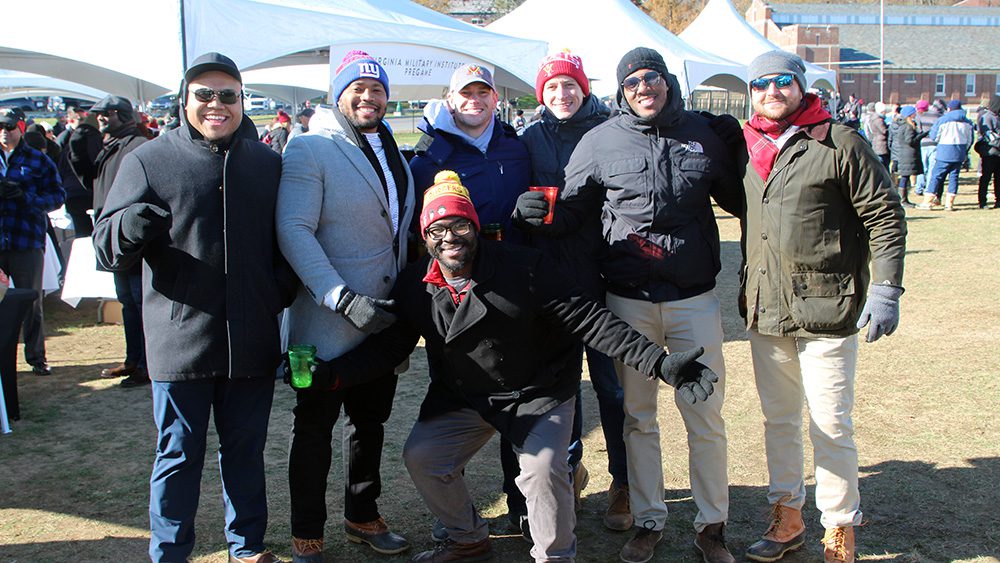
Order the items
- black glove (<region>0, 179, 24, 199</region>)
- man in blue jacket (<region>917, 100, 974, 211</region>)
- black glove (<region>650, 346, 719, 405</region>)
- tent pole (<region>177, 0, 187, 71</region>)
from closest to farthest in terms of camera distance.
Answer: black glove (<region>650, 346, 719, 405</region>), black glove (<region>0, 179, 24, 199</region>), tent pole (<region>177, 0, 187, 71</region>), man in blue jacket (<region>917, 100, 974, 211</region>)

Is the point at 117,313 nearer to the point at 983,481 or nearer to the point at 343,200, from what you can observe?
the point at 343,200

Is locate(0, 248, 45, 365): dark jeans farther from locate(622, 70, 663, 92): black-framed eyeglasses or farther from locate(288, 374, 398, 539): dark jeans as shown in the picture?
locate(622, 70, 663, 92): black-framed eyeglasses

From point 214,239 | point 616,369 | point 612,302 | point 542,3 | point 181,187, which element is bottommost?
point 616,369

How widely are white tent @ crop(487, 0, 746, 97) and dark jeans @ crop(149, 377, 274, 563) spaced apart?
37.3 ft

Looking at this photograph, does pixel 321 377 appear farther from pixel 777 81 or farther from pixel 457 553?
pixel 777 81

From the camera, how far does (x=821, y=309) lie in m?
3.14

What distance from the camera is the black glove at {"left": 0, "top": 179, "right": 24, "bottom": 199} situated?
590 centimetres

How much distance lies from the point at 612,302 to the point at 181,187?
1695 mm

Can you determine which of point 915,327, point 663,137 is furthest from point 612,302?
point 915,327

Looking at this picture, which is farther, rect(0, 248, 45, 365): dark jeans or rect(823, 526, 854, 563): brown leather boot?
rect(0, 248, 45, 365): dark jeans

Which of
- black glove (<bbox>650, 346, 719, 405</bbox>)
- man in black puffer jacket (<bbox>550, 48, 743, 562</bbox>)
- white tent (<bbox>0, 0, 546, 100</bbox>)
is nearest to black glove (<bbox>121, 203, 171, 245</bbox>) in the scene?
man in black puffer jacket (<bbox>550, 48, 743, 562</bbox>)

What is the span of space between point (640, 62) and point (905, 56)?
70.8 m

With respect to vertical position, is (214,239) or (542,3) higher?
(542,3)

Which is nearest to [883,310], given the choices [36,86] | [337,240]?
[337,240]
